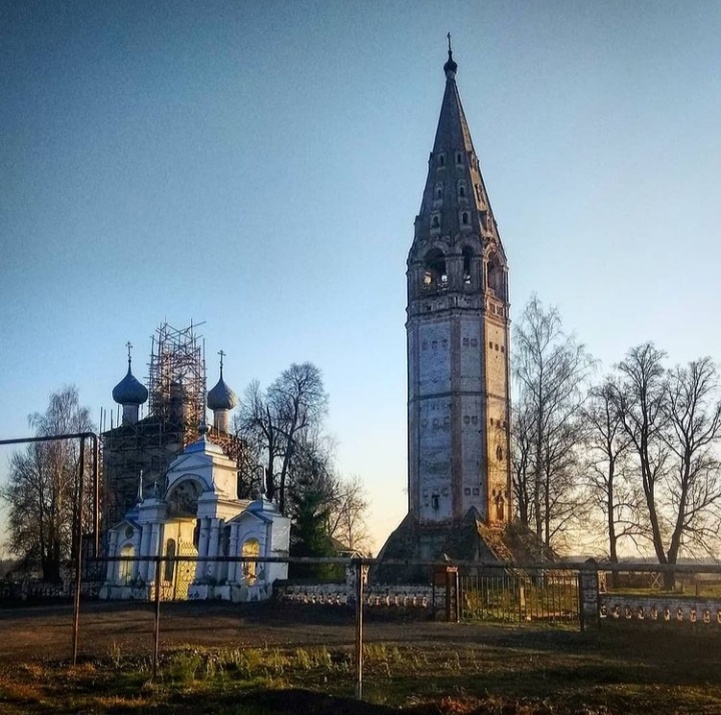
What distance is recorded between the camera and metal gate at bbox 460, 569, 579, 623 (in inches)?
867

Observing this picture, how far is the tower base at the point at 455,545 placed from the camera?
3506 cm

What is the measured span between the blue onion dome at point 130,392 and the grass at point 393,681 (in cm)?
3575

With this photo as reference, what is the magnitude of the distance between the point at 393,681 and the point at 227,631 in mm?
8869

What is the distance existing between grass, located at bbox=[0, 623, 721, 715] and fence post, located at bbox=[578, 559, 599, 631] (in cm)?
276

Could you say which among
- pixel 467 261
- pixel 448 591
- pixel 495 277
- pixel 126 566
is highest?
pixel 467 261

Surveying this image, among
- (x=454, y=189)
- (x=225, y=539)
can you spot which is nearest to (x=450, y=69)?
(x=454, y=189)

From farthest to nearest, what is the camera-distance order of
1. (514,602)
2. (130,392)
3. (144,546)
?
(130,392), (144,546), (514,602)

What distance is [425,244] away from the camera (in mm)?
41000

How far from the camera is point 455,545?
3622 centimetres

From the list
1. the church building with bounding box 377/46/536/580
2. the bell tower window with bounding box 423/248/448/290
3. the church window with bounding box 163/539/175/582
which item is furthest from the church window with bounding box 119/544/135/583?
the bell tower window with bounding box 423/248/448/290

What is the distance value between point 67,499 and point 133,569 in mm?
7630

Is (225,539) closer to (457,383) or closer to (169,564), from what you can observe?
(169,564)

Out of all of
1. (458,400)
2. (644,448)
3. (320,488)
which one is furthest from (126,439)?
(644,448)

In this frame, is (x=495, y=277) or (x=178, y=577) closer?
(x=178, y=577)
